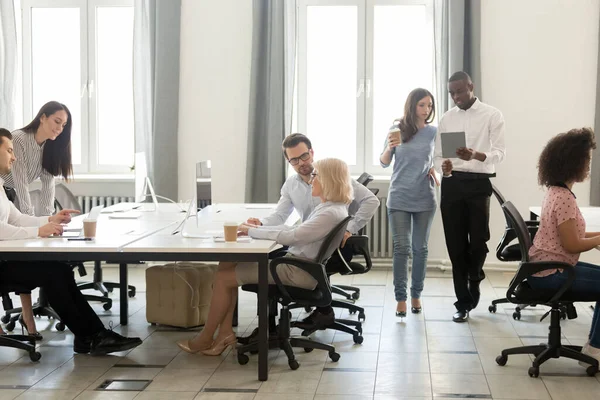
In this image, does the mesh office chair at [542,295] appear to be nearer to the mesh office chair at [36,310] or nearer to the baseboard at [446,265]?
the mesh office chair at [36,310]

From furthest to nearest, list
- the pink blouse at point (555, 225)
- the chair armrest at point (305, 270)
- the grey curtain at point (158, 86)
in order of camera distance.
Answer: the grey curtain at point (158, 86) < the chair armrest at point (305, 270) < the pink blouse at point (555, 225)

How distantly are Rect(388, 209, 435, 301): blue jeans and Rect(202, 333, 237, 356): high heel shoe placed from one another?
4.07 feet

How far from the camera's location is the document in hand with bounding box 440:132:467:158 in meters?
4.75

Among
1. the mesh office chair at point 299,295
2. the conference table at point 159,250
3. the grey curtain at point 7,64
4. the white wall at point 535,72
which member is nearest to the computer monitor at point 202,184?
the conference table at point 159,250

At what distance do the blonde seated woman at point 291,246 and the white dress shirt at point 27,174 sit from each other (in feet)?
4.29

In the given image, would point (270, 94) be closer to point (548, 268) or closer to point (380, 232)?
point (380, 232)

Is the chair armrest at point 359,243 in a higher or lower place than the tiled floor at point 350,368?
higher

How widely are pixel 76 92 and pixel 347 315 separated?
3408 mm

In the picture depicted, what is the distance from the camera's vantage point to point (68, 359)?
14.0 feet

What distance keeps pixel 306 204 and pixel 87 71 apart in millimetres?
3233

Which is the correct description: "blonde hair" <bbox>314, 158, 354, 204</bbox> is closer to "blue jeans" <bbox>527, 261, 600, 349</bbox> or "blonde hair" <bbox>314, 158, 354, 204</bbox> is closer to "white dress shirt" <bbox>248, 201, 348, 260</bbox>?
"white dress shirt" <bbox>248, 201, 348, 260</bbox>

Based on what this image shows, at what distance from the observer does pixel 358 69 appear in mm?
6961

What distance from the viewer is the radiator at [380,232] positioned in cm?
684

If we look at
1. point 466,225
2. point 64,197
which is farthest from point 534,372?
point 64,197
